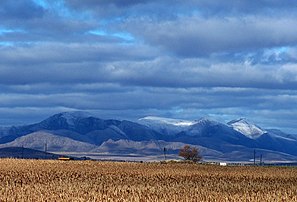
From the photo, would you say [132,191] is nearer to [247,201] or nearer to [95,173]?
[247,201]

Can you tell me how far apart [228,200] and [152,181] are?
24314mm

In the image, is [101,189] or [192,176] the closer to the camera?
[101,189]

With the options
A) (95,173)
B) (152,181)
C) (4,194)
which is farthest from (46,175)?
(4,194)

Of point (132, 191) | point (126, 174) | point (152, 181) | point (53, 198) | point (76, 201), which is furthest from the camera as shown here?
point (126, 174)

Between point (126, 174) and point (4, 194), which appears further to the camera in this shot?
point (126, 174)

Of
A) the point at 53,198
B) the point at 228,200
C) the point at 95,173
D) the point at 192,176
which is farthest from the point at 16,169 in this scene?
the point at 228,200

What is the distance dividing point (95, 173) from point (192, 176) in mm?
11659

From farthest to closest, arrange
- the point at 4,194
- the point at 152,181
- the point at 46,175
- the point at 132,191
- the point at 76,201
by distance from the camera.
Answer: the point at 46,175 → the point at 152,181 → the point at 132,191 → the point at 4,194 → the point at 76,201

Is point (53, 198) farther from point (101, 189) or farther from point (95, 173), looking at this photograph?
point (95, 173)

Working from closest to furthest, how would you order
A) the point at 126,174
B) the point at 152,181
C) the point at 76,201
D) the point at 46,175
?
the point at 76,201, the point at 152,181, the point at 46,175, the point at 126,174

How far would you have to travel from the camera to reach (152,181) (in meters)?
70.8

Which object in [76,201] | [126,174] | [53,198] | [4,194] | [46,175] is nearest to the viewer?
[76,201]

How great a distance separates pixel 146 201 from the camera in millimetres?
45719

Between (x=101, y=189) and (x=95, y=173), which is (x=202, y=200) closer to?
(x=101, y=189)
